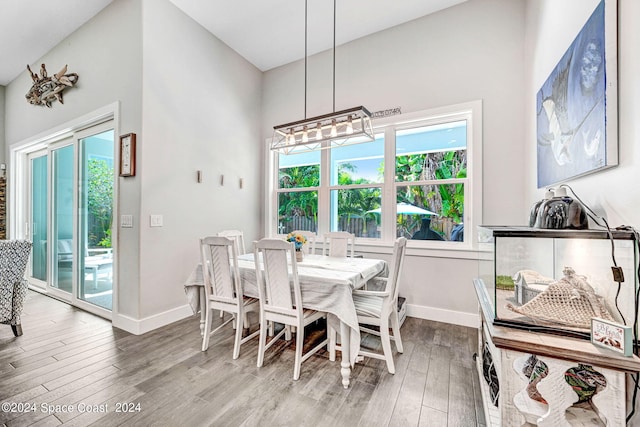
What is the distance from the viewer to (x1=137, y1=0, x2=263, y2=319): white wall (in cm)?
285

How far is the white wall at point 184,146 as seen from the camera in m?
2.85

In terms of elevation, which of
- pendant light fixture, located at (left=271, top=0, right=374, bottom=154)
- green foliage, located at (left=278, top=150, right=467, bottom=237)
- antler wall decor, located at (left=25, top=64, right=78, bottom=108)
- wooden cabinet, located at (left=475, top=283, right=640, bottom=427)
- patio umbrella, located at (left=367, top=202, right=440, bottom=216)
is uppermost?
antler wall decor, located at (left=25, top=64, right=78, bottom=108)

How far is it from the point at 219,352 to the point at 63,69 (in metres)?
3.98

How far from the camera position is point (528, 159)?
262 cm

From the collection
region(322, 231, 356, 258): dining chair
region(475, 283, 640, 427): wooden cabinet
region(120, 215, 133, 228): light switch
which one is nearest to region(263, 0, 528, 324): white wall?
region(322, 231, 356, 258): dining chair

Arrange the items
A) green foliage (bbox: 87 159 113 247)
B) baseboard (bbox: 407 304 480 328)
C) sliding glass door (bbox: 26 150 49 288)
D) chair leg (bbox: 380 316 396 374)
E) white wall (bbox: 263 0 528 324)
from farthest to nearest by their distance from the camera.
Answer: sliding glass door (bbox: 26 150 49 288) → green foliage (bbox: 87 159 113 247) → baseboard (bbox: 407 304 480 328) → white wall (bbox: 263 0 528 324) → chair leg (bbox: 380 316 396 374)

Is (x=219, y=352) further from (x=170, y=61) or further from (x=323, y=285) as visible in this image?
(x=170, y=61)

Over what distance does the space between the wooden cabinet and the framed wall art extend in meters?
0.83

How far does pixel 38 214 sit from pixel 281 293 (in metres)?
4.87

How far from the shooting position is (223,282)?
237cm

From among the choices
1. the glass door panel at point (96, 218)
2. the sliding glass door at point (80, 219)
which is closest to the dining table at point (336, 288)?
the glass door panel at point (96, 218)

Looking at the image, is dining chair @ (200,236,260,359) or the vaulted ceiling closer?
dining chair @ (200,236,260,359)

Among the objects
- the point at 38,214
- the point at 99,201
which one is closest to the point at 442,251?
the point at 99,201

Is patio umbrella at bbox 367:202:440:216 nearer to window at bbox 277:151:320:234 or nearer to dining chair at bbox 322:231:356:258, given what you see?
dining chair at bbox 322:231:356:258
